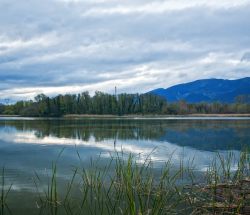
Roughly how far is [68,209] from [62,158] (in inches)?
371

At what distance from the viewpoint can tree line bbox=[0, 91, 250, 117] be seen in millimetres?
125069

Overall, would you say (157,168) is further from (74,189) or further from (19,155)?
(19,155)

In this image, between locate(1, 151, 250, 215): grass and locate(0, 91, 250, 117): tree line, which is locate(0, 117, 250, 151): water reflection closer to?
locate(1, 151, 250, 215): grass

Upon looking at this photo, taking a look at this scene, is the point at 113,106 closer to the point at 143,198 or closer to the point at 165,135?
the point at 165,135

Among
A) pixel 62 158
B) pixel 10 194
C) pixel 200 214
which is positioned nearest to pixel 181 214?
pixel 200 214

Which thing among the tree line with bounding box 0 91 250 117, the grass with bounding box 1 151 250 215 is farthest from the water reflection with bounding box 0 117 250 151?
the tree line with bounding box 0 91 250 117

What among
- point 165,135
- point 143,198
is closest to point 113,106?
point 165,135

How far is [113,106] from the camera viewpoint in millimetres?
127875

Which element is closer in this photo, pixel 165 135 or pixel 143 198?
pixel 143 198

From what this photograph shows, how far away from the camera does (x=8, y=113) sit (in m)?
152

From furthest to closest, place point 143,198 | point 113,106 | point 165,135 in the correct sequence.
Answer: point 113,106 < point 165,135 < point 143,198

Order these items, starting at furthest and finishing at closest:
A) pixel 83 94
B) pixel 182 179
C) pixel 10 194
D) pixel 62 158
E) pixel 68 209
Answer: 1. pixel 83 94
2. pixel 62 158
3. pixel 182 179
4. pixel 10 194
5. pixel 68 209

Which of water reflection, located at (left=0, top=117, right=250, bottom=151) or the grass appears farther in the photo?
water reflection, located at (left=0, top=117, right=250, bottom=151)

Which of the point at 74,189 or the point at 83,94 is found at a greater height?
the point at 83,94
